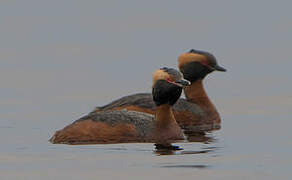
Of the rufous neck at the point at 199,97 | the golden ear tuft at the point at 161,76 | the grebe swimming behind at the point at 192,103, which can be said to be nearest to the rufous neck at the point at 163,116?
the golden ear tuft at the point at 161,76

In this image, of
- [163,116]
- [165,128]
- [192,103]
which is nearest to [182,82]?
[163,116]

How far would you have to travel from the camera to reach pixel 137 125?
2423 cm

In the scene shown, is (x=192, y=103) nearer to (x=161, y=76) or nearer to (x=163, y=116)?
(x=163, y=116)

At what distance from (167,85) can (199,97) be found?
5644 mm

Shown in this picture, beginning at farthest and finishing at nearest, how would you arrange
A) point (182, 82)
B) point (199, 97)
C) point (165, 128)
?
point (199, 97) < point (165, 128) < point (182, 82)

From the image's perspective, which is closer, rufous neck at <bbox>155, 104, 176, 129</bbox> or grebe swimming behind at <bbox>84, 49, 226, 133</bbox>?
rufous neck at <bbox>155, 104, 176, 129</bbox>

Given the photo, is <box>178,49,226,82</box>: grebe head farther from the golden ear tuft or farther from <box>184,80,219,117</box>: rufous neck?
the golden ear tuft

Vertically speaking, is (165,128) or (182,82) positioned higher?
(182,82)

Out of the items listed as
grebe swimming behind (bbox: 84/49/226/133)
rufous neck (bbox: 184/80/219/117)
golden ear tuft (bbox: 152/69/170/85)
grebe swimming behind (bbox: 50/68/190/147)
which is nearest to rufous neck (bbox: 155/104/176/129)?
grebe swimming behind (bbox: 50/68/190/147)

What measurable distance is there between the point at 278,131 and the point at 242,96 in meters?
8.39

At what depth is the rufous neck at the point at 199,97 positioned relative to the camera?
2948 cm

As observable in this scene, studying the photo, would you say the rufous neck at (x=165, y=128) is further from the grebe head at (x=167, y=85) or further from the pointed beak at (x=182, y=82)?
the pointed beak at (x=182, y=82)

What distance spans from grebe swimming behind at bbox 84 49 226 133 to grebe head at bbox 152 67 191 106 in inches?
105

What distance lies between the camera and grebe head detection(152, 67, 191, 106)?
24.2m
